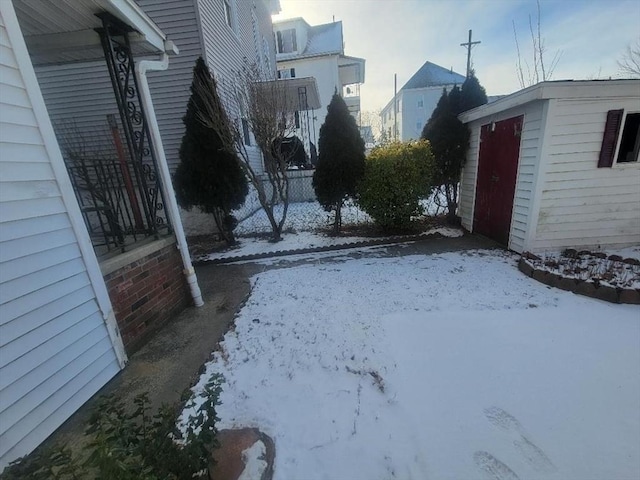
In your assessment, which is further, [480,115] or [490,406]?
[480,115]

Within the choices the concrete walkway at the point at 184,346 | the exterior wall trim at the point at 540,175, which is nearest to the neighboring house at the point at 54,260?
the concrete walkway at the point at 184,346

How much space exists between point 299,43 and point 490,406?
20.7 meters

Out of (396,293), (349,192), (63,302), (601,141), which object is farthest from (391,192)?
(63,302)

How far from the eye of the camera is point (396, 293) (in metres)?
3.66

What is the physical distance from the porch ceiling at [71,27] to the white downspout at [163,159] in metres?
0.25

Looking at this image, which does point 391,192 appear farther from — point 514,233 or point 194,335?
point 194,335

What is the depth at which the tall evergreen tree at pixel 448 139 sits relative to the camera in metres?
5.91

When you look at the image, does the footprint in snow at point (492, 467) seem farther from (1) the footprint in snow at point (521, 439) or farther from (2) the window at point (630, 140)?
(2) the window at point (630, 140)

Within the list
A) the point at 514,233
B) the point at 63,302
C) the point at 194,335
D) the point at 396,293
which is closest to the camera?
the point at 63,302

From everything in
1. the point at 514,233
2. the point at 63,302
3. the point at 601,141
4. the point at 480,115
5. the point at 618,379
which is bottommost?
the point at 618,379

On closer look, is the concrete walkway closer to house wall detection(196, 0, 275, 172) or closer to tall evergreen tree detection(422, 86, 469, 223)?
tall evergreen tree detection(422, 86, 469, 223)

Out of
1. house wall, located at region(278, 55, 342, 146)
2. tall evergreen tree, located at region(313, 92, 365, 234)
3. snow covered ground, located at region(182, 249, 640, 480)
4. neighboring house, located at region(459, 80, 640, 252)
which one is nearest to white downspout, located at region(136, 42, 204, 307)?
snow covered ground, located at region(182, 249, 640, 480)

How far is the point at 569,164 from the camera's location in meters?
4.31

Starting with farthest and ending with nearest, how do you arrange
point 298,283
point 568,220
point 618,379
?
1. point 568,220
2. point 298,283
3. point 618,379
